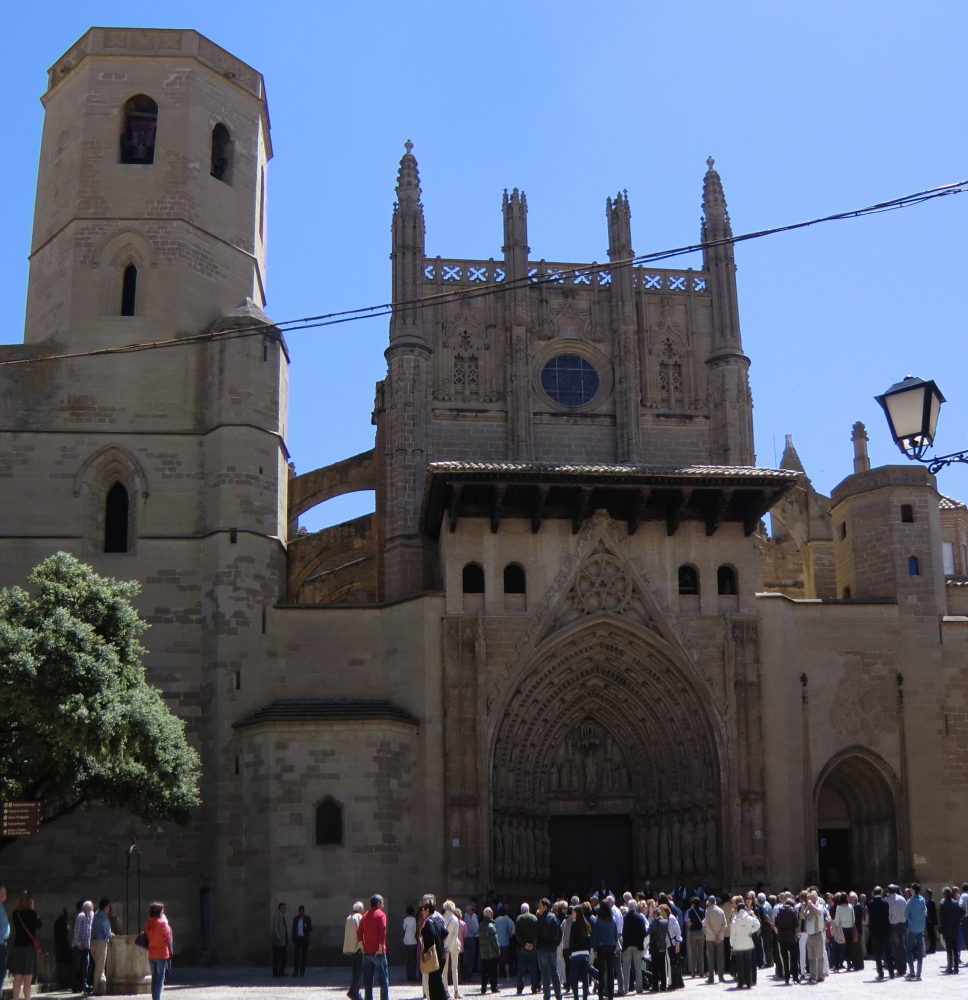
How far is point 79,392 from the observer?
29.0 m

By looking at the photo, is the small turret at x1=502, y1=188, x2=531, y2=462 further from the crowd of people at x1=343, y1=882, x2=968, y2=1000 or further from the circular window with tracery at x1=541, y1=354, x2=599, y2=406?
the crowd of people at x1=343, y1=882, x2=968, y2=1000

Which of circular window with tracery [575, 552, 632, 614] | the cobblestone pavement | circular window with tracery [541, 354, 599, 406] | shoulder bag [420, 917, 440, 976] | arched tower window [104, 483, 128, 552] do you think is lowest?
the cobblestone pavement

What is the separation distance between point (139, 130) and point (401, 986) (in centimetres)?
1907

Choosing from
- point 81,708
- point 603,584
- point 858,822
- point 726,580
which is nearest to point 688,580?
point 726,580

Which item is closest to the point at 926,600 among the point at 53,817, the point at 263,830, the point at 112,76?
the point at 263,830

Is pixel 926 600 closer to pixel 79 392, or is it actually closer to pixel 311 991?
pixel 311 991

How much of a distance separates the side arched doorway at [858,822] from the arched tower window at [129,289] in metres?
16.6

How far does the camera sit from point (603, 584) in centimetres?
2806

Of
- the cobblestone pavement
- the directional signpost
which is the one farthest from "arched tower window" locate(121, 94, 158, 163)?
the cobblestone pavement

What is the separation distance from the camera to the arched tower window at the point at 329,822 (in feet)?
84.4

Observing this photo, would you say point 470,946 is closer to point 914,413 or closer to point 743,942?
point 743,942

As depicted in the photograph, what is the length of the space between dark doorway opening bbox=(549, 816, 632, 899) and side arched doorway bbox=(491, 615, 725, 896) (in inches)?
0.8

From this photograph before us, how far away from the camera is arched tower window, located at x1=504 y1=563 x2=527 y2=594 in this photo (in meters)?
28.4

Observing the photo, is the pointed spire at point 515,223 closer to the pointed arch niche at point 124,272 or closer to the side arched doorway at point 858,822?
the pointed arch niche at point 124,272
